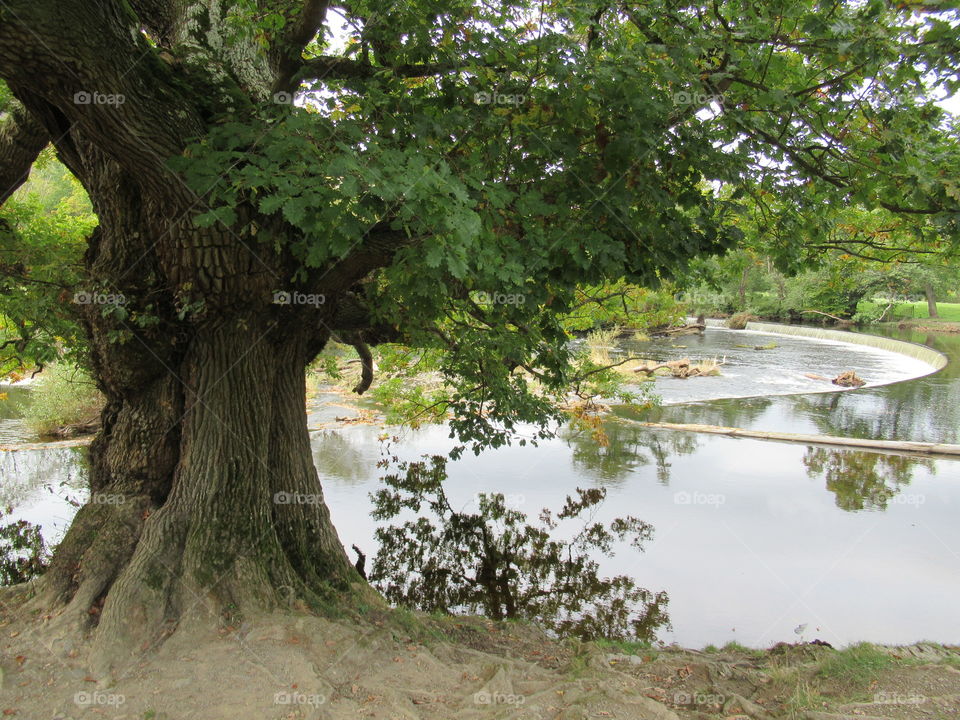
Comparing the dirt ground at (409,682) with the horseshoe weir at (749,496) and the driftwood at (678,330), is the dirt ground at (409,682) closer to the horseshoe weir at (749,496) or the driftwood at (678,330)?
the horseshoe weir at (749,496)

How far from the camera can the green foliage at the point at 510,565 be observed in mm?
6871

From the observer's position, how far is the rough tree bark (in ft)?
13.1

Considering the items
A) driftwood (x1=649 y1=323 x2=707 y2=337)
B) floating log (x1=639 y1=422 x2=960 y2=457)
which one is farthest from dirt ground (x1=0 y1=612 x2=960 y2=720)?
driftwood (x1=649 y1=323 x2=707 y2=337)

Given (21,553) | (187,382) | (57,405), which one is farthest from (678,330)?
(187,382)

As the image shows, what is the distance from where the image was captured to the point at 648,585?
7.47m

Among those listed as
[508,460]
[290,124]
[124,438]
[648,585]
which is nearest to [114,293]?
[124,438]

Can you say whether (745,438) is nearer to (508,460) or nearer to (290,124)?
(508,460)

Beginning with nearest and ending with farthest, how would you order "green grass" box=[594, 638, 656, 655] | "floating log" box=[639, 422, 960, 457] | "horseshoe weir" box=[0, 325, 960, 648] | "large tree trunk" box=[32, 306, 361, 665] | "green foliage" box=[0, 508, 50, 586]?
"large tree trunk" box=[32, 306, 361, 665]
"green grass" box=[594, 638, 656, 655]
"green foliage" box=[0, 508, 50, 586]
"horseshoe weir" box=[0, 325, 960, 648]
"floating log" box=[639, 422, 960, 457]

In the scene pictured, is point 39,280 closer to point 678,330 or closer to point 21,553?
point 21,553

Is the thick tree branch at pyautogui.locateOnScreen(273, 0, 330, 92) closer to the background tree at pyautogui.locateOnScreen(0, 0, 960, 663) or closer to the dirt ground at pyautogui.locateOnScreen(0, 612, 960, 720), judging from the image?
the background tree at pyautogui.locateOnScreen(0, 0, 960, 663)

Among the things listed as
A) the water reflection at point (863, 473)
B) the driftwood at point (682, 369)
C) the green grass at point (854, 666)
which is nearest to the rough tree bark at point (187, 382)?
the green grass at point (854, 666)

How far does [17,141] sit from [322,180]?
3553 millimetres

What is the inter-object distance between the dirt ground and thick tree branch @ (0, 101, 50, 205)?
3.48 meters

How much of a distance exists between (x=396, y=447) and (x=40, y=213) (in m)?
7.61
